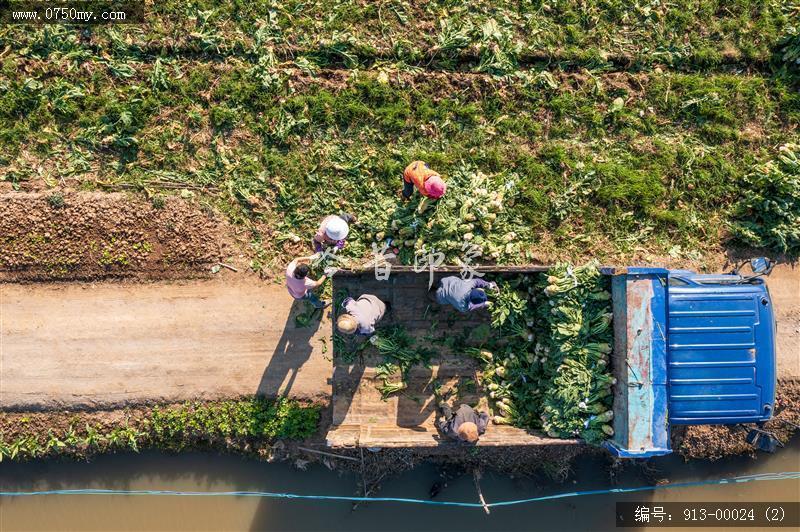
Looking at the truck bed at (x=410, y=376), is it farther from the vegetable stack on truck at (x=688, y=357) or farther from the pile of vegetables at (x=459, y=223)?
the vegetable stack on truck at (x=688, y=357)

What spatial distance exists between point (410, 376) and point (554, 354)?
214cm

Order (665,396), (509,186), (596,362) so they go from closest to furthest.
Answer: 1. (665,396)
2. (596,362)
3. (509,186)

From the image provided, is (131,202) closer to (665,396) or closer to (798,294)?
(665,396)

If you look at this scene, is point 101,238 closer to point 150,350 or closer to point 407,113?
point 150,350

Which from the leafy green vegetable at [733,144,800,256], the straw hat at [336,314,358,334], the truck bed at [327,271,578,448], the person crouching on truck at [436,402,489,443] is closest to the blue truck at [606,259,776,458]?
the person crouching on truck at [436,402,489,443]

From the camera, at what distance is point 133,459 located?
8.78m

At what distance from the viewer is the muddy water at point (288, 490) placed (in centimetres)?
881

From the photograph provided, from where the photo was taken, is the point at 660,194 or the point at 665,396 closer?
the point at 665,396

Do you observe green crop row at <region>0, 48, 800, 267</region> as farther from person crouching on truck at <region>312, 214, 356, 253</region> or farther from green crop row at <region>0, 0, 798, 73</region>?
person crouching on truck at <region>312, 214, 356, 253</region>

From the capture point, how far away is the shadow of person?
851cm

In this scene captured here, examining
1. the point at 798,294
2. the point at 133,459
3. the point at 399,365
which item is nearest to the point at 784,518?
the point at 798,294

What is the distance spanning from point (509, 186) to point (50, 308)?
800cm

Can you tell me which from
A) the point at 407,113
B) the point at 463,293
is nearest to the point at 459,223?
the point at 463,293

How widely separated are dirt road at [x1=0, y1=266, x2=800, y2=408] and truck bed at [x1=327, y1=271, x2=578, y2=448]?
1.05 m
